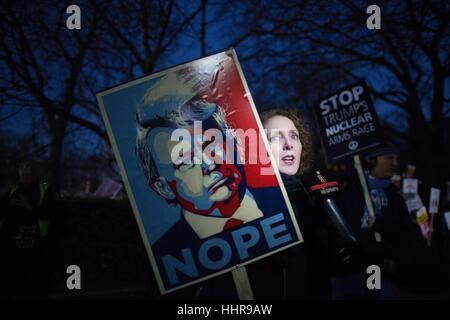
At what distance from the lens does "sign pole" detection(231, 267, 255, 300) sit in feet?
6.88

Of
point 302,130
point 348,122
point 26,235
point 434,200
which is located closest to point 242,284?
point 302,130

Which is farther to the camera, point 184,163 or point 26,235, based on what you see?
point 26,235

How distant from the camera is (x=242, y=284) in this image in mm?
2096

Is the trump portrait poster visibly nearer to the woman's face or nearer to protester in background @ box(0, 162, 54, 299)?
the woman's face

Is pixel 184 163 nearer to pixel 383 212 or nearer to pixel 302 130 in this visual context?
pixel 302 130

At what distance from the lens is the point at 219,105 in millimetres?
2184

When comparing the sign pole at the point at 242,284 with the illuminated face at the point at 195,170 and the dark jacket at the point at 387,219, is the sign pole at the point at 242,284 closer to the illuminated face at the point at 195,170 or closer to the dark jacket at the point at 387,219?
the illuminated face at the point at 195,170

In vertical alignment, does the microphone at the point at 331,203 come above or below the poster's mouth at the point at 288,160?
below

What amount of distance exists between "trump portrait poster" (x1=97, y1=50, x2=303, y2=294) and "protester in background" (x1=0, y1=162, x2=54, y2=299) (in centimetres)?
246

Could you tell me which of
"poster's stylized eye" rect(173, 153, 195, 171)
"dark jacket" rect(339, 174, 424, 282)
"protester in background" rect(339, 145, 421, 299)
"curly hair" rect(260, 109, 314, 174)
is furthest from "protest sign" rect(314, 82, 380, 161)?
"poster's stylized eye" rect(173, 153, 195, 171)

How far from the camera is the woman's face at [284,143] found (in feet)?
7.92

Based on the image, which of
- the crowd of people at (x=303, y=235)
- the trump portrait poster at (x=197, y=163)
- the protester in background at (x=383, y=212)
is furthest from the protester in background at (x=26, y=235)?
the protester in background at (x=383, y=212)

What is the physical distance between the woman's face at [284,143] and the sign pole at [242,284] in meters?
0.64

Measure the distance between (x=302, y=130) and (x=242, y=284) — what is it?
3.31 feet
